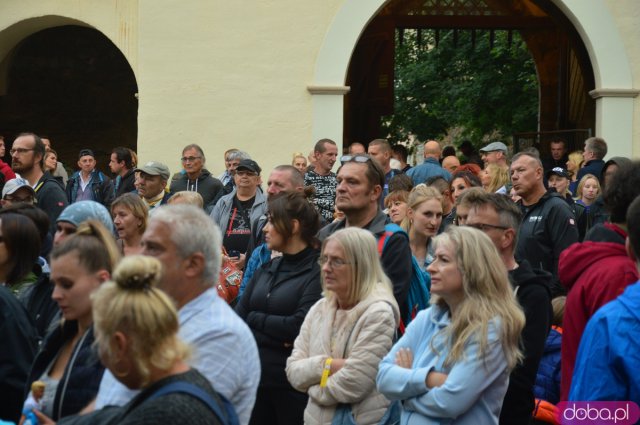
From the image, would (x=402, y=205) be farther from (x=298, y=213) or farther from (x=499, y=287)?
(x=499, y=287)

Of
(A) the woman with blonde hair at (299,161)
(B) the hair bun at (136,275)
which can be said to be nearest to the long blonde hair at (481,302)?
(B) the hair bun at (136,275)

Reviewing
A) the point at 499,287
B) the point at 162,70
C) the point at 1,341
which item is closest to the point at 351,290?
the point at 499,287

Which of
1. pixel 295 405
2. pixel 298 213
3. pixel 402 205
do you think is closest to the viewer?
pixel 295 405

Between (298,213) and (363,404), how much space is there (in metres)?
1.31

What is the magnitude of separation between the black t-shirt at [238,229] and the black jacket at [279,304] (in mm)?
2495

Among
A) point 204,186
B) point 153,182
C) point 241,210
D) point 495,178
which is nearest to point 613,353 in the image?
point 241,210

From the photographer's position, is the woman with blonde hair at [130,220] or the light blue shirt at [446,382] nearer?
the light blue shirt at [446,382]

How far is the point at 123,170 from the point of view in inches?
501

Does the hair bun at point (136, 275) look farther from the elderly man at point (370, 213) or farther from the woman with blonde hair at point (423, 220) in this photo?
the woman with blonde hair at point (423, 220)

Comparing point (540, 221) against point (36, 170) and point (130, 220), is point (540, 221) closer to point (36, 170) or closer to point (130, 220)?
point (130, 220)

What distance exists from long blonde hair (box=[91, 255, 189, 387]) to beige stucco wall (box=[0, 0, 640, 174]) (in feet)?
32.0

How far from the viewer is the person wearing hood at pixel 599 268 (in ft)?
13.8

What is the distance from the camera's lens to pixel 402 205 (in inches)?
309

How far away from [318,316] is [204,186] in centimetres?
581
